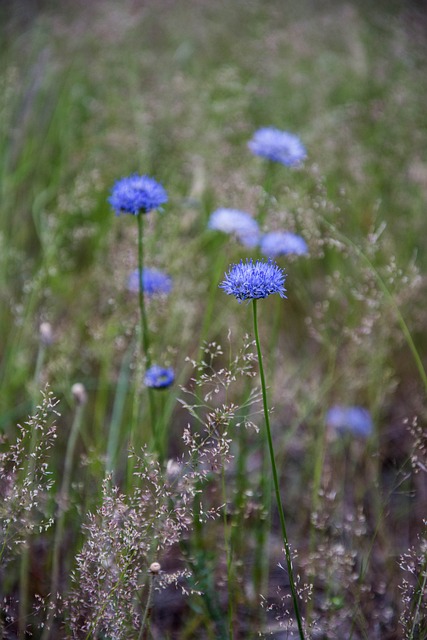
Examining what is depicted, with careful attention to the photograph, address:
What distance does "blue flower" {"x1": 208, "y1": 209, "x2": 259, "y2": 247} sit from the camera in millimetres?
1633

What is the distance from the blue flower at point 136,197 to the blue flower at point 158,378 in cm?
35

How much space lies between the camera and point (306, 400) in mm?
1771

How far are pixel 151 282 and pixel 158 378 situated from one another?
14.4 inches

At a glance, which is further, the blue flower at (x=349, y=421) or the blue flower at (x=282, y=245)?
the blue flower at (x=349, y=421)

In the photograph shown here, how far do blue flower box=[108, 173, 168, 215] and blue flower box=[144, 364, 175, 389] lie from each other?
351 millimetres

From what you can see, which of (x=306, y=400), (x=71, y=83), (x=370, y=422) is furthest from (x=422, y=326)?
(x=71, y=83)

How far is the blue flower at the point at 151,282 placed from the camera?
1.60m

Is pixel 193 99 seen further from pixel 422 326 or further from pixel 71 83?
pixel 422 326

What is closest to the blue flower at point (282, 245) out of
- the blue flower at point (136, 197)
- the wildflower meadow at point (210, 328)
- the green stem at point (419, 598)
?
the wildflower meadow at point (210, 328)

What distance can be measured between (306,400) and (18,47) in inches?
87.9

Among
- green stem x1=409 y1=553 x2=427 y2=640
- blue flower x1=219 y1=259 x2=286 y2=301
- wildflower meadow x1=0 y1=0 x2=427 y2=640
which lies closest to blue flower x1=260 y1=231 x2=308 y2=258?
wildflower meadow x1=0 y1=0 x2=427 y2=640

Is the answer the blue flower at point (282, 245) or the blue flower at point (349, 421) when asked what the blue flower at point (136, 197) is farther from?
the blue flower at point (349, 421)

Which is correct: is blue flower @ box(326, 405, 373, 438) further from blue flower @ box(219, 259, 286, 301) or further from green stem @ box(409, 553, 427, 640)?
blue flower @ box(219, 259, 286, 301)

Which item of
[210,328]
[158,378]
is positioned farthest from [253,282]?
[210,328]
